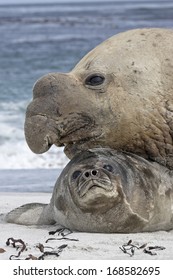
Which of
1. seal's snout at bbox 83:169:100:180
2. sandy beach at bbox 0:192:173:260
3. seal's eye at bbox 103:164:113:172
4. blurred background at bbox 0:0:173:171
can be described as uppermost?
seal's snout at bbox 83:169:100:180

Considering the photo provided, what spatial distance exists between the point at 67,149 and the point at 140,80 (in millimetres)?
686

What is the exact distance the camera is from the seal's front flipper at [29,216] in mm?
6461

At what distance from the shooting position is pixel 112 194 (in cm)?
568

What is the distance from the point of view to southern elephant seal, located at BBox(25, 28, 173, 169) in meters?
6.02

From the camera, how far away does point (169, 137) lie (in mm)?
6086

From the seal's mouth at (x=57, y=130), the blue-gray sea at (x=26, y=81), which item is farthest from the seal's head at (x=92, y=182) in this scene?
the blue-gray sea at (x=26, y=81)

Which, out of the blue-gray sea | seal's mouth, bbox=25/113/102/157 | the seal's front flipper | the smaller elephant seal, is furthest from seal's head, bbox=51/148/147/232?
the blue-gray sea

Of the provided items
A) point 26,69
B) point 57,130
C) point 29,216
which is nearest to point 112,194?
point 57,130

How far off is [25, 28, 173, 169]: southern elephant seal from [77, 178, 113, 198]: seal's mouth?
1.67ft

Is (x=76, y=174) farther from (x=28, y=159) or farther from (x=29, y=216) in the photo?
(x=28, y=159)

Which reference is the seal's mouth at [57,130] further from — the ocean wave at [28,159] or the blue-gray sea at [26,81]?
the ocean wave at [28,159]

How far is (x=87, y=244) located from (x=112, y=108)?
0.96m

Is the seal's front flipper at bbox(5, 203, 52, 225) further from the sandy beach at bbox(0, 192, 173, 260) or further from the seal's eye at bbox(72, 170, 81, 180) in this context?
the seal's eye at bbox(72, 170, 81, 180)

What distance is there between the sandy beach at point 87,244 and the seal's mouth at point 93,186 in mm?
312
